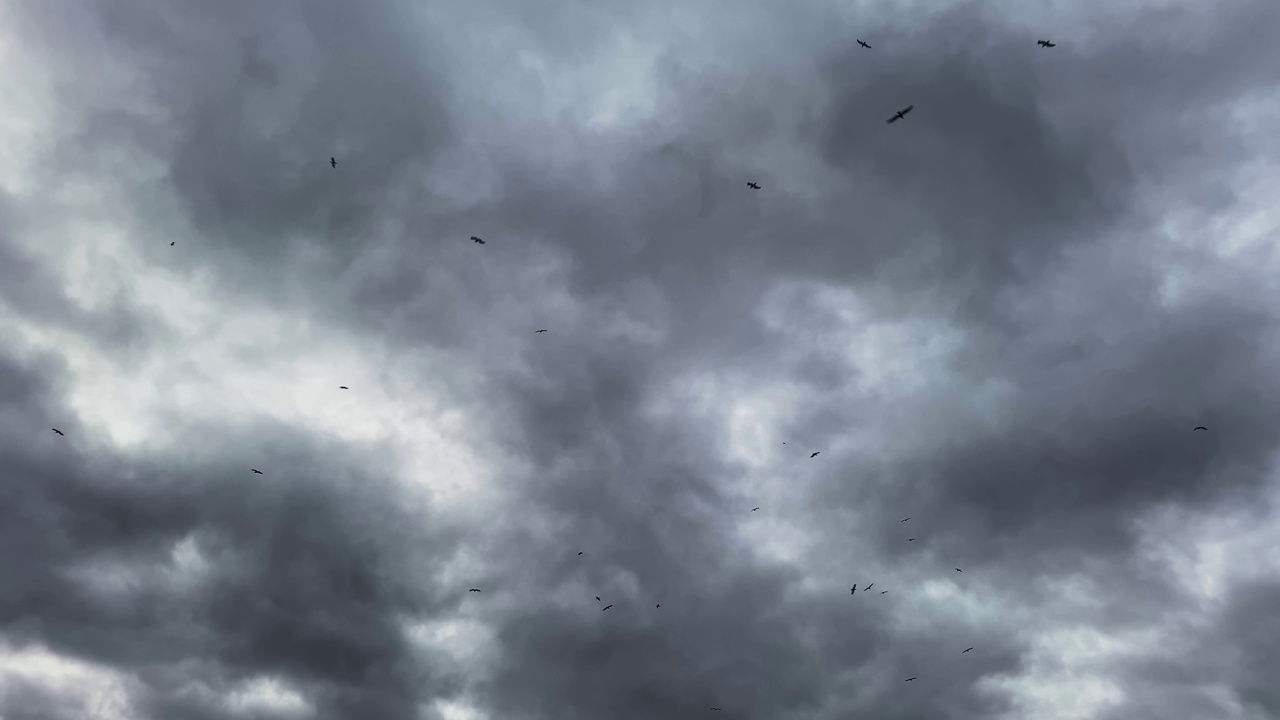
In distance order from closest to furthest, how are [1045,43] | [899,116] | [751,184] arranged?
[899,116] → [1045,43] → [751,184]

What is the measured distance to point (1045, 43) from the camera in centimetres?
12975

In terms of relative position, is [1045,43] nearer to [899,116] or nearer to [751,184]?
[899,116]

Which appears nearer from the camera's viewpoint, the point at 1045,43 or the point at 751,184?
the point at 1045,43

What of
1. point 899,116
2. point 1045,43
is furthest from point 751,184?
point 1045,43

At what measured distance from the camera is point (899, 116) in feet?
386

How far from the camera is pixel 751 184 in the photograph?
154125 millimetres

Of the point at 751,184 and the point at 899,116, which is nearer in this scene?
the point at 899,116

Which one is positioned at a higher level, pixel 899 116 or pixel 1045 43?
pixel 1045 43

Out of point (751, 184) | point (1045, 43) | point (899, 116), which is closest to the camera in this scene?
point (899, 116)

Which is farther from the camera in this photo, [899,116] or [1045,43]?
[1045,43]

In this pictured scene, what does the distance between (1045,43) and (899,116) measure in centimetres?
3653

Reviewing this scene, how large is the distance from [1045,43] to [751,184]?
2257 inches

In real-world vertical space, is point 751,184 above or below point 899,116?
above

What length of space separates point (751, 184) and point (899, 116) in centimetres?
4078
